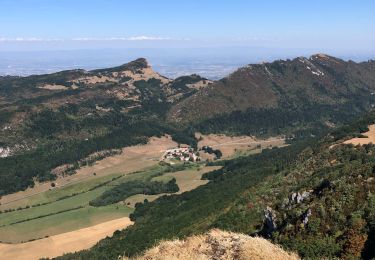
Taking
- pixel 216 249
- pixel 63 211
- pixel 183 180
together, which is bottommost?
pixel 63 211

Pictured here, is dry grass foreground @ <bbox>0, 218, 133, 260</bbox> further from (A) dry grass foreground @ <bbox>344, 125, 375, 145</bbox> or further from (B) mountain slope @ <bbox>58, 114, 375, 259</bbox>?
(A) dry grass foreground @ <bbox>344, 125, 375, 145</bbox>

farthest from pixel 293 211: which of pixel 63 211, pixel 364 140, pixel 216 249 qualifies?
pixel 63 211

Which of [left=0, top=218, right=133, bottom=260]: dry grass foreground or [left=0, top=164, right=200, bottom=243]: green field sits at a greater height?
[left=0, top=218, right=133, bottom=260]: dry grass foreground

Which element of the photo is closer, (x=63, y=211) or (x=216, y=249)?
(x=216, y=249)

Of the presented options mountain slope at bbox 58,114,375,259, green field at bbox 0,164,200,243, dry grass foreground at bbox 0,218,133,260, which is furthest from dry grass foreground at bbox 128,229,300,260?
green field at bbox 0,164,200,243

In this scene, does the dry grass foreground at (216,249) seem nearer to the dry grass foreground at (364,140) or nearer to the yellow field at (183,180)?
the dry grass foreground at (364,140)

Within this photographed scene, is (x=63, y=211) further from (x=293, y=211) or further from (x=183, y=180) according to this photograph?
(x=293, y=211)
